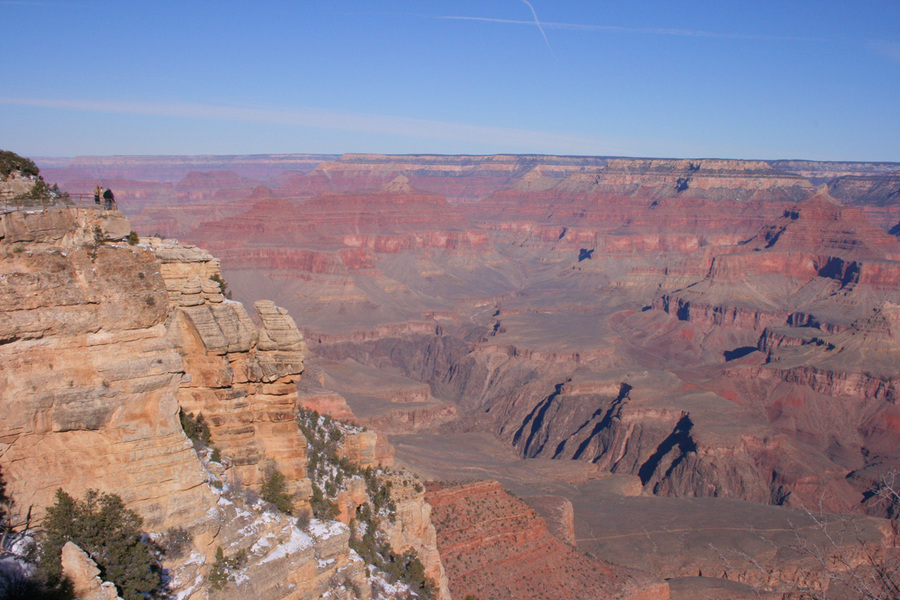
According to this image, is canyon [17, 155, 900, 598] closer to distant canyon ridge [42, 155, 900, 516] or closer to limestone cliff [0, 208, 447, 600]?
distant canyon ridge [42, 155, 900, 516]

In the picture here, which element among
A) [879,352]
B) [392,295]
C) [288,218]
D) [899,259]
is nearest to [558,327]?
[392,295]

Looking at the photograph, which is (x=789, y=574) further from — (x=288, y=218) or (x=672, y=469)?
(x=288, y=218)

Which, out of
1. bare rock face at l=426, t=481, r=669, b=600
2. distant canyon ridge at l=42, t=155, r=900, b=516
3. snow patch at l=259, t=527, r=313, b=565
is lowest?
distant canyon ridge at l=42, t=155, r=900, b=516

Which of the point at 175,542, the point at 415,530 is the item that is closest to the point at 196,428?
the point at 175,542

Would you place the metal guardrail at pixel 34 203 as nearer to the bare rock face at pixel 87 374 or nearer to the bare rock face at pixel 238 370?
the bare rock face at pixel 87 374

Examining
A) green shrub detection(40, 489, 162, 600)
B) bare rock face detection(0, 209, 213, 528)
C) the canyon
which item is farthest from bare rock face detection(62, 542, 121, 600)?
the canyon

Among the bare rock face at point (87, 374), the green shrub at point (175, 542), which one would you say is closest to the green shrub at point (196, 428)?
the bare rock face at point (87, 374)
